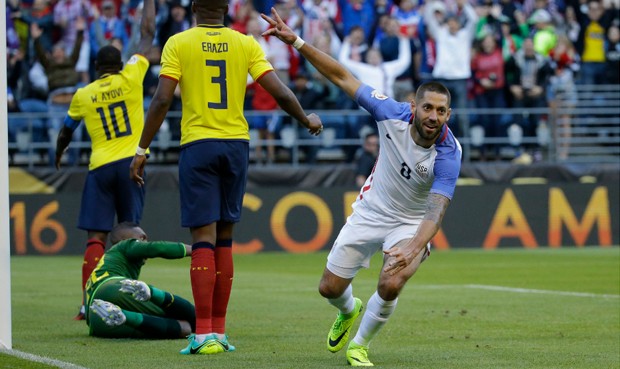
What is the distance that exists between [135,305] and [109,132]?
8.17 ft

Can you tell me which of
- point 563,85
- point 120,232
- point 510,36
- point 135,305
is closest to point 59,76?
point 510,36

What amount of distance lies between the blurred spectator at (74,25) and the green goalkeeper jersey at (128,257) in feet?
39.4

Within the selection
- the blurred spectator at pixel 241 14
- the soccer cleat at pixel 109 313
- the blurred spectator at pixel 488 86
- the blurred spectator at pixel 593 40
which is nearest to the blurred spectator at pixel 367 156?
A: the blurred spectator at pixel 488 86

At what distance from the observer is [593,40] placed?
2348 centimetres

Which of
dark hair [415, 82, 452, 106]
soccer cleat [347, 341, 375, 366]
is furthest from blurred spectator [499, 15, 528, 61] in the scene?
soccer cleat [347, 341, 375, 366]

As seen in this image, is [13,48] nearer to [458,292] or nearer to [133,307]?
[458,292]

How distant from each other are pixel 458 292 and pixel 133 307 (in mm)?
5107

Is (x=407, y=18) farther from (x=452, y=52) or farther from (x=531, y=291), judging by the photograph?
(x=531, y=291)

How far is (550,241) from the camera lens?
849 inches

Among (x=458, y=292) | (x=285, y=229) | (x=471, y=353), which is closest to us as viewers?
(x=471, y=353)

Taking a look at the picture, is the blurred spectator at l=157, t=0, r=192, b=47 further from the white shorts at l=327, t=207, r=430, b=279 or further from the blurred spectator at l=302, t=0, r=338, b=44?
the white shorts at l=327, t=207, r=430, b=279

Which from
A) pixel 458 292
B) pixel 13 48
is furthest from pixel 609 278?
pixel 13 48

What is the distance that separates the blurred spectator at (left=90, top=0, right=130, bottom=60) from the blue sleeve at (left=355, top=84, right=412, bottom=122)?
45.7 ft

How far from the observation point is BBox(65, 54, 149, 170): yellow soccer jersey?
37.3 ft
